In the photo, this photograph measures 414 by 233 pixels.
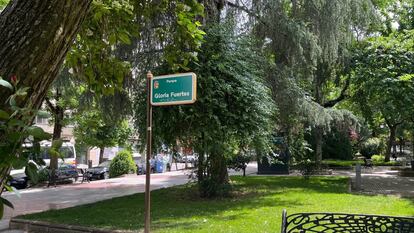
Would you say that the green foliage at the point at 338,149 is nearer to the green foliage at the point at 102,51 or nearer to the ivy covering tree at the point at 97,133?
the ivy covering tree at the point at 97,133

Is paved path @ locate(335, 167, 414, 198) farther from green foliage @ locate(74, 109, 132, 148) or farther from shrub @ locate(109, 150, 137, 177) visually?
shrub @ locate(109, 150, 137, 177)

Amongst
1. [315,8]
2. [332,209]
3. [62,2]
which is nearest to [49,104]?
[315,8]

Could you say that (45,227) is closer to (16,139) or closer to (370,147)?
(16,139)

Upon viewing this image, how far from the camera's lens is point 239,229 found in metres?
8.85

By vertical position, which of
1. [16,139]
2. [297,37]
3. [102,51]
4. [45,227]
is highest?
[297,37]

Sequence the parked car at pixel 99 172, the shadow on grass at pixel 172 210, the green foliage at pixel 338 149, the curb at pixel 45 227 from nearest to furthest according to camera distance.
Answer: the curb at pixel 45 227 → the shadow on grass at pixel 172 210 → the parked car at pixel 99 172 → the green foliage at pixel 338 149

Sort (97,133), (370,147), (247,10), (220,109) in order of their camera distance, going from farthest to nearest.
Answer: (370,147) → (97,133) → (247,10) → (220,109)

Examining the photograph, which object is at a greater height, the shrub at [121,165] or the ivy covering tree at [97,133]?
the ivy covering tree at [97,133]

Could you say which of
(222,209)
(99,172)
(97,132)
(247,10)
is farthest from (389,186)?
(97,132)

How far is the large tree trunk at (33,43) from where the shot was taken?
1.98m

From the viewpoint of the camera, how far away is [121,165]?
28.8 metres

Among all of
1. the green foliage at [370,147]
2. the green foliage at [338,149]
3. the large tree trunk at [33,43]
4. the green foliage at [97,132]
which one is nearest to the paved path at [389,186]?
the green foliage at [97,132]

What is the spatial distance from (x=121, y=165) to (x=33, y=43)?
27.4 metres

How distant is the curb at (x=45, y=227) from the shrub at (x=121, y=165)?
1815 cm
